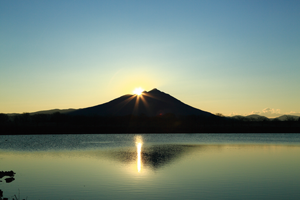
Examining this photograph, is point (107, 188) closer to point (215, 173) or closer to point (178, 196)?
point (178, 196)

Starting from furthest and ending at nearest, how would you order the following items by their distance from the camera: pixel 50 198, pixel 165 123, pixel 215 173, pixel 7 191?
pixel 165 123 → pixel 215 173 → pixel 7 191 → pixel 50 198

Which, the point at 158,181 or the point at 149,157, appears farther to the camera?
the point at 149,157

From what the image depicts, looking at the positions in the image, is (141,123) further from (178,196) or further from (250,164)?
(178,196)

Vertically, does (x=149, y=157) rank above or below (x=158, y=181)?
above

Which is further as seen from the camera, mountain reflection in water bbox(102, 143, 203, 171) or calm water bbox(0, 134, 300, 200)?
mountain reflection in water bbox(102, 143, 203, 171)

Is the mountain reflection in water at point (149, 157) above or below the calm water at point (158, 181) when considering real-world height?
above

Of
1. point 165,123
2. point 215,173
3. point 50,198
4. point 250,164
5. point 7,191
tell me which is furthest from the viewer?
point 165,123

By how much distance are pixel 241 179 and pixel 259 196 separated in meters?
6.01

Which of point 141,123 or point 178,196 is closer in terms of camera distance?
point 178,196

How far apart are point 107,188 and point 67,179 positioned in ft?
19.4

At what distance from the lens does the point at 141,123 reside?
200 m

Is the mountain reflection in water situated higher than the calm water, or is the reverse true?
the mountain reflection in water

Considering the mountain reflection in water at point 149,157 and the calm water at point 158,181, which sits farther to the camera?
the mountain reflection in water at point 149,157

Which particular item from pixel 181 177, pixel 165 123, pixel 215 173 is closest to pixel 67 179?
pixel 181 177
